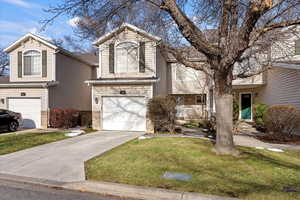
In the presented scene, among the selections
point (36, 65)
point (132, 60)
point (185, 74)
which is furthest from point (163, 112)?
point (36, 65)

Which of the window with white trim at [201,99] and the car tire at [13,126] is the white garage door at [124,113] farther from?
the window with white trim at [201,99]

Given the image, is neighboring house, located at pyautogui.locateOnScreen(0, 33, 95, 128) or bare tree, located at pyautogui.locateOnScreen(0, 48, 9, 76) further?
bare tree, located at pyautogui.locateOnScreen(0, 48, 9, 76)

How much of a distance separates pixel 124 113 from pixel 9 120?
705 cm

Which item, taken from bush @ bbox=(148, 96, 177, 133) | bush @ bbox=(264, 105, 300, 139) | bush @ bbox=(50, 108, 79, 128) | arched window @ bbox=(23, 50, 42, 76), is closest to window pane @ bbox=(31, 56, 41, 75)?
arched window @ bbox=(23, 50, 42, 76)

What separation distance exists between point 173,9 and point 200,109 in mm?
13901

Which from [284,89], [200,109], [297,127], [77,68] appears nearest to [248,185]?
[297,127]

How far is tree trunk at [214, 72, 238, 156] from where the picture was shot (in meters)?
6.87

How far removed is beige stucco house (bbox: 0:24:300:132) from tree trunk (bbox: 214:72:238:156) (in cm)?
587

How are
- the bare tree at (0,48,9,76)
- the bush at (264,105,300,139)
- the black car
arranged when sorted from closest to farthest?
the bush at (264,105,300,139) < the black car < the bare tree at (0,48,9,76)

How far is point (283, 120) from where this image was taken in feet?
32.9

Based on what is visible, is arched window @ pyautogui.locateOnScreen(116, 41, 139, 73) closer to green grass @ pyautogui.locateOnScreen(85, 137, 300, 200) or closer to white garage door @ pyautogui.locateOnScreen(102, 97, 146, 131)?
white garage door @ pyautogui.locateOnScreen(102, 97, 146, 131)

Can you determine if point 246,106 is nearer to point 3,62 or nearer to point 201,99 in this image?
point 201,99

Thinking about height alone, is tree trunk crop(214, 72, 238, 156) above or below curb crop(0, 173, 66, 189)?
above

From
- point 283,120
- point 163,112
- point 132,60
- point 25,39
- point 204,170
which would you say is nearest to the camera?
point 204,170
